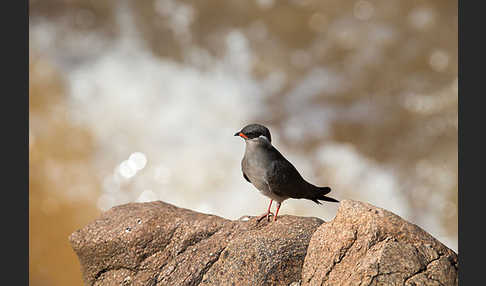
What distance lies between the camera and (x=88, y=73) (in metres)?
15.2

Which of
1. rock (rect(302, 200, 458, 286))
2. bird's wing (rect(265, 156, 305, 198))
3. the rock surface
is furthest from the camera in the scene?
bird's wing (rect(265, 156, 305, 198))

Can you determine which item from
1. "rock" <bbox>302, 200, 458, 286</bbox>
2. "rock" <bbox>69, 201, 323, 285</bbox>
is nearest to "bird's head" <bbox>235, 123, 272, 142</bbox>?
"rock" <bbox>69, 201, 323, 285</bbox>

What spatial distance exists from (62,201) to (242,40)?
22.6ft

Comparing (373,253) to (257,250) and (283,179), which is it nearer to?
(257,250)

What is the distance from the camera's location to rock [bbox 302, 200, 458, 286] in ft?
17.6

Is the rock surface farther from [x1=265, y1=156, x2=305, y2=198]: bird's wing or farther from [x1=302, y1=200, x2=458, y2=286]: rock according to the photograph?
[x1=265, y1=156, x2=305, y2=198]: bird's wing

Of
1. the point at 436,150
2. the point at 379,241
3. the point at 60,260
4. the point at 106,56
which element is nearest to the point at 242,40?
the point at 106,56

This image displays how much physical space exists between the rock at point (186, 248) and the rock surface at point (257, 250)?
0.01 m

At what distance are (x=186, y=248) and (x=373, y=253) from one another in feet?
8.04

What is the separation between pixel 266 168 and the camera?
6.71 meters

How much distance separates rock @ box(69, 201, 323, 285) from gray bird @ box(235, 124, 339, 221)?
0.37 m

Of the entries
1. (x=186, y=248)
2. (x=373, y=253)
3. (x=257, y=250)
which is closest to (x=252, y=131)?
(x=257, y=250)

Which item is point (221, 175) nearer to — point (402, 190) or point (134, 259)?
point (402, 190)

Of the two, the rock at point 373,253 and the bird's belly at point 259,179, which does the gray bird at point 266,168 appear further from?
the rock at point 373,253
